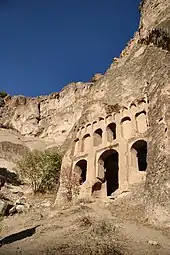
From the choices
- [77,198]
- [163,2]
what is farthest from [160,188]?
[163,2]

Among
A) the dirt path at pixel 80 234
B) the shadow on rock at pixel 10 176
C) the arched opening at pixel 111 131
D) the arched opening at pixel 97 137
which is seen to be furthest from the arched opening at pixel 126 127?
the shadow on rock at pixel 10 176

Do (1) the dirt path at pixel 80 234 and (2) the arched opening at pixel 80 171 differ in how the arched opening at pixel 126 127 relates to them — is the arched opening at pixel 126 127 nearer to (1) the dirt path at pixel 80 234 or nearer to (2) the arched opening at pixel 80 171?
(2) the arched opening at pixel 80 171

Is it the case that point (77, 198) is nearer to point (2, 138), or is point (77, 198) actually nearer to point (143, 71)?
point (143, 71)

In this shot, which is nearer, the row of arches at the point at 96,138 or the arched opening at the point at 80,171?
the arched opening at the point at 80,171

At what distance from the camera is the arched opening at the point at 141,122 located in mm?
24906

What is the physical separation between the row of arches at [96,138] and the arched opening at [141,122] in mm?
2436

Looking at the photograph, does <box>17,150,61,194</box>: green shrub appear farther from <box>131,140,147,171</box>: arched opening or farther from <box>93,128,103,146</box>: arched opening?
<box>131,140,147,171</box>: arched opening

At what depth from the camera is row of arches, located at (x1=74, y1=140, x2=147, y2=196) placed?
24.3 metres

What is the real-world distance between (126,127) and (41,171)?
8.23 m

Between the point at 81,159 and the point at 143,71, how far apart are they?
10029mm

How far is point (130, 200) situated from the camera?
19.5 metres

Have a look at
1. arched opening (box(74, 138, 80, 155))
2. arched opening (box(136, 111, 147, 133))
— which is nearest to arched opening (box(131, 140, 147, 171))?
arched opening (box(136, 111, 147, 133))

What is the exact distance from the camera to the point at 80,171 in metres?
27.3

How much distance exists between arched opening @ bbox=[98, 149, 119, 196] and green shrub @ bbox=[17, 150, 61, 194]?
460 cm
